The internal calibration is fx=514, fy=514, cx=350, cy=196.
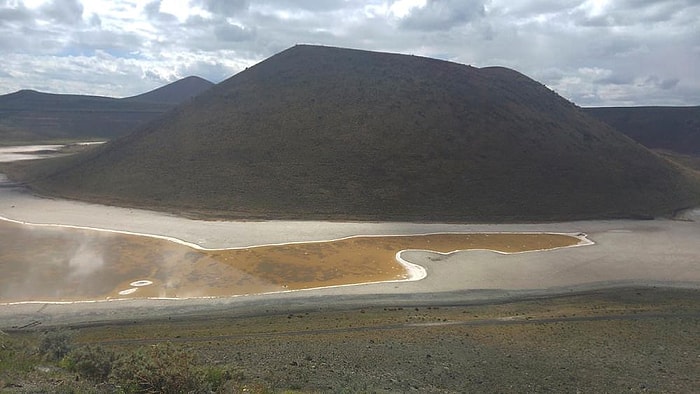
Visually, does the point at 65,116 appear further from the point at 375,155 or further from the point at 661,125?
the point at 661,125

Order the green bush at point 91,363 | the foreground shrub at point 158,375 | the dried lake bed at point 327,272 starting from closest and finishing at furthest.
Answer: the foreground shrub at point 158,375, the green bush at point 91,363, the dried lake bed at point 327,272

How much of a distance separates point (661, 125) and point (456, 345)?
14864cm

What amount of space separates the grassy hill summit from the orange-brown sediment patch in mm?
110703

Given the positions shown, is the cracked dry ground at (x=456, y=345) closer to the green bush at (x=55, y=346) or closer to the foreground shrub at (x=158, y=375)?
the foreground shrub at (x=158, y=375)

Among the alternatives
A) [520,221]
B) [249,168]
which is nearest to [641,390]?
[520,221]

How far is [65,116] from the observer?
16738 cm

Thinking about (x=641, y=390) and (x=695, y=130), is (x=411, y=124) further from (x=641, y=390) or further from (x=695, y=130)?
(x=695, y=130)

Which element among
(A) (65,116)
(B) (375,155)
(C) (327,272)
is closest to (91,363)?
(C) (327,272)

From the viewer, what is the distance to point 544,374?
16.6 m

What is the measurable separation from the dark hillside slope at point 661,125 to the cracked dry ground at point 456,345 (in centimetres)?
12478

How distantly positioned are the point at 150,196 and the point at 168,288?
29714mm

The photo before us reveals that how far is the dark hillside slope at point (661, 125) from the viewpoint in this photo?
132 meters

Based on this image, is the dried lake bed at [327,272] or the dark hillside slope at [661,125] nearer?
the dried lake bed at [327,272]

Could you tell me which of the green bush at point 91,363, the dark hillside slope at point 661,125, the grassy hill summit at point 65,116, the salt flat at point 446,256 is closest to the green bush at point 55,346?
Answer: the green bush at point 91,363
